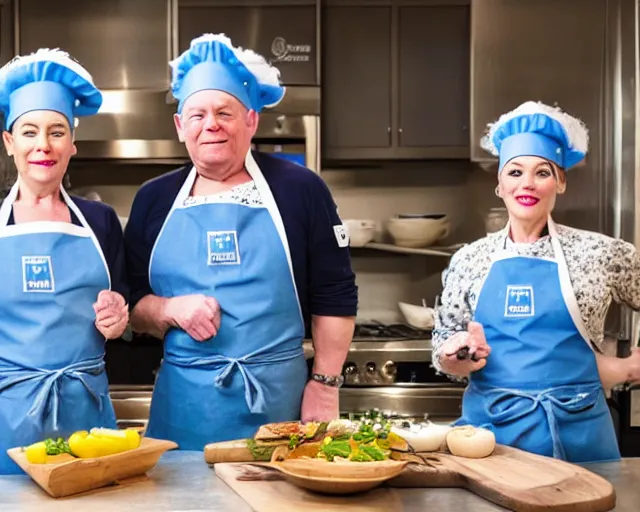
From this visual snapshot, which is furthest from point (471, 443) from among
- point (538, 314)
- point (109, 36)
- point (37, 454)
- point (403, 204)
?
point (109, 36)

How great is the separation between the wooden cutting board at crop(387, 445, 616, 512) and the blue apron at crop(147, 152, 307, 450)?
57 cm

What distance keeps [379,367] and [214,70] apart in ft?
5.96

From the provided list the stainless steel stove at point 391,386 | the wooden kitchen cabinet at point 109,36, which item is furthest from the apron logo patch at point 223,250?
the wooden kitchen cabinet at point 109,36

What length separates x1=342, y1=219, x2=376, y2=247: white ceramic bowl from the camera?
4324mm

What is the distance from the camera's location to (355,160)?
4.40m

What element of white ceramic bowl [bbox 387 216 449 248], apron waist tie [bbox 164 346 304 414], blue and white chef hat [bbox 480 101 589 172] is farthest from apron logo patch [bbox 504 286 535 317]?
white ceramic bowl [bbox 387 216 449 248]

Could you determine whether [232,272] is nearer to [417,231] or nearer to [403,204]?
[417,231]

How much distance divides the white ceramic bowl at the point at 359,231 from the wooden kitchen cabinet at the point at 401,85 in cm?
34

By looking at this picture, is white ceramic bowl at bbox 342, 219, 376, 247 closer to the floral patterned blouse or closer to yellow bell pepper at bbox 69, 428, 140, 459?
the floral patterned blouse

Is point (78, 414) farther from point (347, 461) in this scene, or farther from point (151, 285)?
point (347, 461)

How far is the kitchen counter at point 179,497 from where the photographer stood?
164 cm

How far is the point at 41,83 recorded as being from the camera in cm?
222

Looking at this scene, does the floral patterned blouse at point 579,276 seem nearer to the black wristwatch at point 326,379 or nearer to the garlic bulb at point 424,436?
the black wristwatch at point 326,379

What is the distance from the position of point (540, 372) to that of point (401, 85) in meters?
2.27
